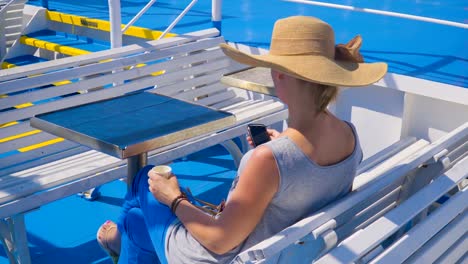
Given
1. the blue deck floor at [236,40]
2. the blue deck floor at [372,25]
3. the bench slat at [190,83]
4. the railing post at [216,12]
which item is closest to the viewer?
the blue deck floor at [236,40]

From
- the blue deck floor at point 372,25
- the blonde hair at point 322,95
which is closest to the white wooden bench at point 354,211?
the blonde hair at point 322,95

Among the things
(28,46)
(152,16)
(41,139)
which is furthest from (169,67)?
(152,16)

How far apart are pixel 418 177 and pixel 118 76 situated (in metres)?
1.89

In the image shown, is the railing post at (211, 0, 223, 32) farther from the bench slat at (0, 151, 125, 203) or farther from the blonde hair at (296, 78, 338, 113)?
the blonde hair at (296, 78, 338, 113)

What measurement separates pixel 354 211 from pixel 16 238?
1509mm

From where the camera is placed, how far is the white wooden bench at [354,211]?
1753 mm

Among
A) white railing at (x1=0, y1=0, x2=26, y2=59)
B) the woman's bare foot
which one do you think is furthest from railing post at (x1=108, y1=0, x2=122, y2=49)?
white railing at (x1=0, y1=0, x2=26, y2=59)

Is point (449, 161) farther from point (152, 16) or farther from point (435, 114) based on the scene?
point (152, 16)

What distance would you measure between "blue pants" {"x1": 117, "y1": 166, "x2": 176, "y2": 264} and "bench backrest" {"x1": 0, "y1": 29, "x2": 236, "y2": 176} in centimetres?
101

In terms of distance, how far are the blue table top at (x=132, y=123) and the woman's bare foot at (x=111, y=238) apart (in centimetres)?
34

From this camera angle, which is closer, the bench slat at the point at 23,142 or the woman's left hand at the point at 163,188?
the woman's left hand at the point at 163,188

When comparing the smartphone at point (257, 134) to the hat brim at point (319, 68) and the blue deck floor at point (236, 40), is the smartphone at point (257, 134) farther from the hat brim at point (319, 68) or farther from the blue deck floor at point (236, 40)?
the blue deck floor at point (236, 40)

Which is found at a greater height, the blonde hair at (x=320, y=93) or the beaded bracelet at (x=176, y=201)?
the blonde hair at (x=320, y=93)

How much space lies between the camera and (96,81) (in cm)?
362
